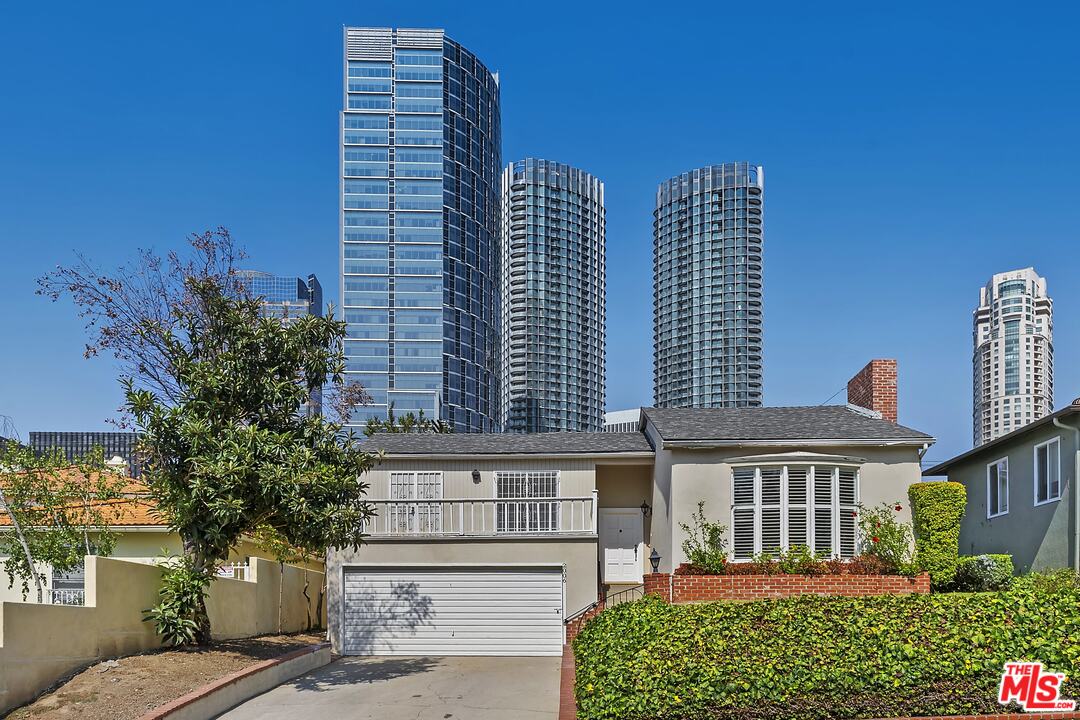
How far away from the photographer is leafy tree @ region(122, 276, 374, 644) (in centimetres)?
1462

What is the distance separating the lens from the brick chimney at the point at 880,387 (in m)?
23.8

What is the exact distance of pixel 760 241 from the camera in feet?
446

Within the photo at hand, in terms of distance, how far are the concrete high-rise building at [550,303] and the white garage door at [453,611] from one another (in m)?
116

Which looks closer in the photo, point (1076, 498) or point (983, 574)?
point (1076, 498)

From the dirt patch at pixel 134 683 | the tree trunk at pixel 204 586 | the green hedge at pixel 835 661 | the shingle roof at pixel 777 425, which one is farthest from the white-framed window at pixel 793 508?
the tree trunk at pixel 204 586

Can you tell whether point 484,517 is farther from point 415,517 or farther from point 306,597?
point 306,597

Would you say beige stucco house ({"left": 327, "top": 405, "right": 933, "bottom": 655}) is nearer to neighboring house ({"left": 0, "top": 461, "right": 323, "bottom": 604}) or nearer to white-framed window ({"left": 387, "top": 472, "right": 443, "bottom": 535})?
white-framed window ({"left": 387, "top": 472, "right": 443, "bottom": 535})

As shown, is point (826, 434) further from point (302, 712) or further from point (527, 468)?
point (302, 712)

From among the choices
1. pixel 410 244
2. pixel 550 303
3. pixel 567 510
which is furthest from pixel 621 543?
pixel 550 303

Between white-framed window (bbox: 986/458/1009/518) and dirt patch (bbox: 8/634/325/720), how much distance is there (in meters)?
15.9

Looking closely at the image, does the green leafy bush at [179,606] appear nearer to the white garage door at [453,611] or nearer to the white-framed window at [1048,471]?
the white garage door at [453,611]

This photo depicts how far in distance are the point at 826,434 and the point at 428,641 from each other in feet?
32.1

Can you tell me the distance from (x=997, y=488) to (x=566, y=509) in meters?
9.83

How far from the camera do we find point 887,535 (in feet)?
60.1
